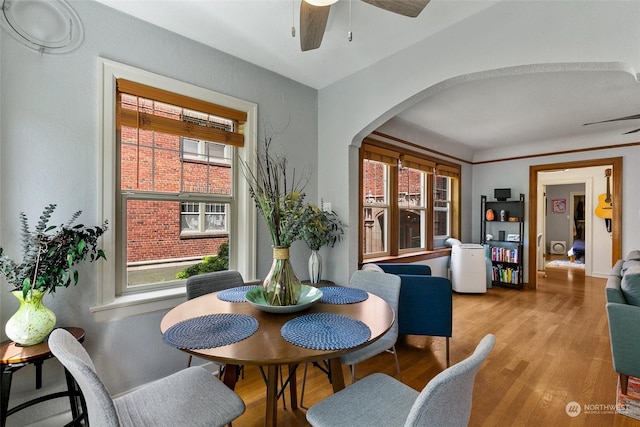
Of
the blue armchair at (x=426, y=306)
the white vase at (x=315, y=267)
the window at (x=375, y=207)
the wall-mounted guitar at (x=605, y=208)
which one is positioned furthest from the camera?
the wall-mounted guitar at (x=605, y=208)

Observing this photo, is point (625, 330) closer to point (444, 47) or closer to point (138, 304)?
point (444, 47)

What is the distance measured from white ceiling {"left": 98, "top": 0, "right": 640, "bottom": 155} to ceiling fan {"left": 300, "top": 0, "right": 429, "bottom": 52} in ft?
0.97

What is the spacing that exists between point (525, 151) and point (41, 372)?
22.2 feet

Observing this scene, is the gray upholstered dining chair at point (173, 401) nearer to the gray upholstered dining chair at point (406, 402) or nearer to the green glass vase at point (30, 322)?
the gray upholstered dining chair at point (406, 402)

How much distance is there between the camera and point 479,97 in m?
3.23

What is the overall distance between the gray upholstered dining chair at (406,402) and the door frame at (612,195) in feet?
16.6

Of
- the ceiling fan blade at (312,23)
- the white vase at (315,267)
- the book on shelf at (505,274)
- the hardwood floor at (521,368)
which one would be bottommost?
the hardwood floor at (521,368)

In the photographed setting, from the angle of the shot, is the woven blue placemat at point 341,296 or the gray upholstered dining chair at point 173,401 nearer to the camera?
the gray upholstered dining chair at point 173,401

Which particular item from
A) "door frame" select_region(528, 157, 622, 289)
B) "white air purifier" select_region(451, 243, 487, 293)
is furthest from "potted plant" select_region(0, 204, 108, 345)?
"door frame" select_region(528, 157, 622, 289)

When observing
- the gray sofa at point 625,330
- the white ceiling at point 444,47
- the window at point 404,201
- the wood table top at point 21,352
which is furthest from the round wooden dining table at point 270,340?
the window at point 404,201

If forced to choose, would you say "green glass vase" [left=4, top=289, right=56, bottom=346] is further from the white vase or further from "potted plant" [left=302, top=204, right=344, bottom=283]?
the white vase

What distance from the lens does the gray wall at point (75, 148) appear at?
65.5 inches

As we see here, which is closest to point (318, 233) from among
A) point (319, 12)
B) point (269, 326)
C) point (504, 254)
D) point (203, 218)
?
point (203, 218)

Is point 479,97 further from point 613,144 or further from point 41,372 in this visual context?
point 41,372
